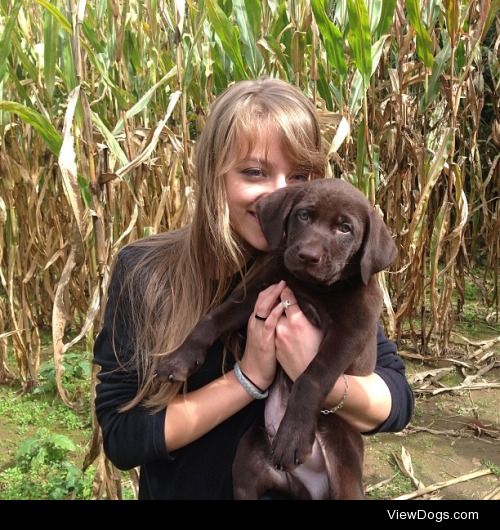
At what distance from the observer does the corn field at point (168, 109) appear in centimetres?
193

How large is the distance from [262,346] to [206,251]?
302mm

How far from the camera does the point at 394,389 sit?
165 cm

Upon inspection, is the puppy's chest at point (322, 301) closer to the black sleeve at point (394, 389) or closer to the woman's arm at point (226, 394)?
the woman's arm at point (226, 394)

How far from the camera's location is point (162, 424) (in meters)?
1.47

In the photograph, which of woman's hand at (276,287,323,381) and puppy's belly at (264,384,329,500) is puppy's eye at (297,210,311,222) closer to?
woman's hand at (276,287,323,381)

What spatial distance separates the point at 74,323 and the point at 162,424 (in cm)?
294

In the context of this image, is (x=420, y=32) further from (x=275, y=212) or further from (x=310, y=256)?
(x=310, y=256)

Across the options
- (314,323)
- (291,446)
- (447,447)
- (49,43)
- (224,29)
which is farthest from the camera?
(447,447)

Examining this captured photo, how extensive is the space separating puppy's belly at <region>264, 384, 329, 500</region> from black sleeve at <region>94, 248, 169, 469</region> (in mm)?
297

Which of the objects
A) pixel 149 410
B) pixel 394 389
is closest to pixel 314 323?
pixel 394 389

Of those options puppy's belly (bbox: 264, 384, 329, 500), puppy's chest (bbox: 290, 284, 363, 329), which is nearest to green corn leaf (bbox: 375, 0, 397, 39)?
puppy's chest (bbox: 290, 284, 363, 329)

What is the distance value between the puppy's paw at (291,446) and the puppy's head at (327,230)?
38cm
